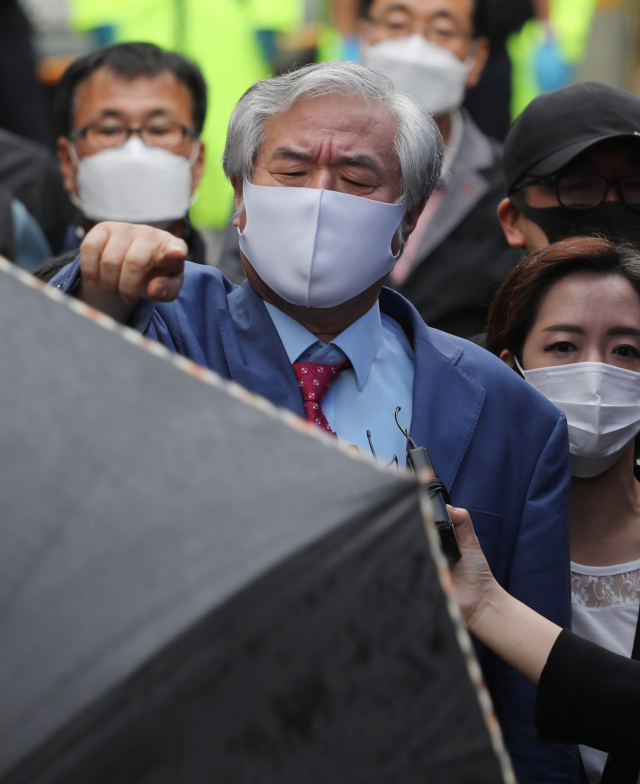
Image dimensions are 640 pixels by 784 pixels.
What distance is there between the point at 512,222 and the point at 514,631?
1.83m

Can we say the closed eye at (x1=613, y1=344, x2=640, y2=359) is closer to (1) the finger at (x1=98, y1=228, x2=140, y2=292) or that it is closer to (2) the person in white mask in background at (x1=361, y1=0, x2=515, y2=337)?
(2) the person in white mask in background at (x1=361, y1=0, x2=515, y2=337)

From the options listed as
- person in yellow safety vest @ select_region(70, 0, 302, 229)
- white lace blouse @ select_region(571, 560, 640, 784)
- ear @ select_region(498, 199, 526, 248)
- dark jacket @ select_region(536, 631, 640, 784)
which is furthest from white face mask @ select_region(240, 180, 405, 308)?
person in yellow safety vest @ select_region(70, 0, 302, 229)

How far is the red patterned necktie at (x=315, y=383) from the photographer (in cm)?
238

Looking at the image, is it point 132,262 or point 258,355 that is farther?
point 258,355

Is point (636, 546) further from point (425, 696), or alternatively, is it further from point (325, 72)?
point (425, 696)

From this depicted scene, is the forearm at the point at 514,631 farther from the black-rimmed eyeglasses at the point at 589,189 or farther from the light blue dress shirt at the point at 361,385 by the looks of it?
the black-rimmed eyeglasses at the point at 589,189

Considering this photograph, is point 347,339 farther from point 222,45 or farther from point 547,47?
point 547,47

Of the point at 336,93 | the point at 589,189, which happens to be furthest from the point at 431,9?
the point at 336,93

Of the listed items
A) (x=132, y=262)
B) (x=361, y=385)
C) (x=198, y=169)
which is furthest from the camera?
(x=198, y=169)

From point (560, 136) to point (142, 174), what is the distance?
1624mm

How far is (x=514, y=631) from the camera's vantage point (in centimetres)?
220

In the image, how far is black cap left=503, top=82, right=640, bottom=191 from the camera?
350 centimetres

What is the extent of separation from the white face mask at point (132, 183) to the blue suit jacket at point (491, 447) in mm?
1908

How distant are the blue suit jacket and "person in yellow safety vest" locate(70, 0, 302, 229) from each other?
3.06m
